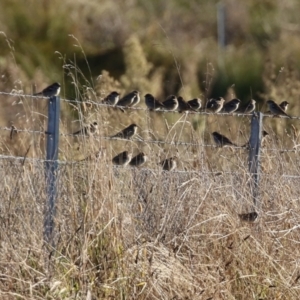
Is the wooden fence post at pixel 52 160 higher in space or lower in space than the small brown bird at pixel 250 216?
higher

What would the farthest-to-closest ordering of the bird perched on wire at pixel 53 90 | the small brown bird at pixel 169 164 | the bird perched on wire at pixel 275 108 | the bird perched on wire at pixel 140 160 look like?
the bird perched on wire at pixel 275 108 < the bird perched on wire at pixel 53 90 < the bird perched on wire at pixel 140 160 < the small brown bird at pixel 169 164

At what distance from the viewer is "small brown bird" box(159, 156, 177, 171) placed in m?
9.44

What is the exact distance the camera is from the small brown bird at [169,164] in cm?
944

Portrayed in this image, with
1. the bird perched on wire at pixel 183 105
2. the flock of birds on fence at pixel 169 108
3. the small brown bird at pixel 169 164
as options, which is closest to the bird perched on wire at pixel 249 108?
the flock of birds on fence at pixel 169 108

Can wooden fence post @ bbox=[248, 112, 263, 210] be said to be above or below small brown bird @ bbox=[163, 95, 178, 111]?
below

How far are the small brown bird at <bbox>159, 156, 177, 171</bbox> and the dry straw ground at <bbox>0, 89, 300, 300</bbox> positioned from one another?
0.19 meters

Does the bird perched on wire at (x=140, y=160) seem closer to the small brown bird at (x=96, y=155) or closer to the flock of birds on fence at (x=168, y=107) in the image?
the flock of birds on fence at (x=168, y=107)

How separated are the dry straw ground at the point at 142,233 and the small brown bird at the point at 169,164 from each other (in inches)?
7.4

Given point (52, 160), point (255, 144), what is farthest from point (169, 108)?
point (52, 160)

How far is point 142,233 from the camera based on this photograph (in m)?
8.34

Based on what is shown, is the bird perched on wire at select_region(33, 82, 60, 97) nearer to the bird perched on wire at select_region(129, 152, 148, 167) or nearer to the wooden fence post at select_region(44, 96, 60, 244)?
the bird perched on wire at select_region(129, 152, 148, 167)

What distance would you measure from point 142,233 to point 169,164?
1.39m

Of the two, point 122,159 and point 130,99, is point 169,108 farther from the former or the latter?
point 122,159

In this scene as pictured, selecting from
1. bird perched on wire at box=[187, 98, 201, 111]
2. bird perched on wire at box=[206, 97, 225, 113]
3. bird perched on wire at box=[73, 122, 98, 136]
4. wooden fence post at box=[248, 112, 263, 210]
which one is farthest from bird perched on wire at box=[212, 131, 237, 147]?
bird perched on wire at box=[73, 122, 98, 136]
